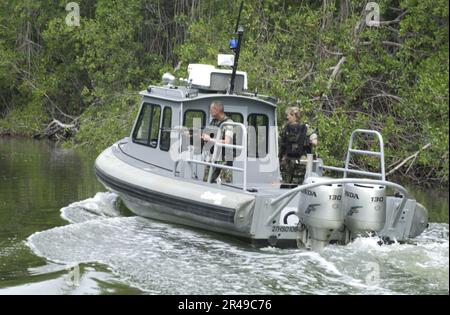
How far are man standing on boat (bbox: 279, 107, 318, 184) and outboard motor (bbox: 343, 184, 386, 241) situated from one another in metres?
1.70

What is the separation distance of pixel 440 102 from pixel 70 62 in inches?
673

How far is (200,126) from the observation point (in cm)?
1048

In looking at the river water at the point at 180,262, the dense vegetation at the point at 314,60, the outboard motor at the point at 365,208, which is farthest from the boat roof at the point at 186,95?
the outboard motor at the point at 365,208

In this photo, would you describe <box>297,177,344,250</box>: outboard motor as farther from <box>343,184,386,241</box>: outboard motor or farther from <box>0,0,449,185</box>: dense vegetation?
<box>0,0,449,185</box>: dense vegetation

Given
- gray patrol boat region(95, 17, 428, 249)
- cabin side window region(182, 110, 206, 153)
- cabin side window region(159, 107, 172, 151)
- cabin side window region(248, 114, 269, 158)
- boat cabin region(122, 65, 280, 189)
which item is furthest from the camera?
cabin side window region(248, 114, 269, 158)

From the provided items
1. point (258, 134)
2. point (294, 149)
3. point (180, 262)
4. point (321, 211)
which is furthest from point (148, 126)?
point (321, 211)

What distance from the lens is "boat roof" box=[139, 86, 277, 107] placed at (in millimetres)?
10359

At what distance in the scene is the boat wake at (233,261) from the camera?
23.7ft

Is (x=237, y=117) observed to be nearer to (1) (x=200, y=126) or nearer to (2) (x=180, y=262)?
(1) (x=200, y=126)

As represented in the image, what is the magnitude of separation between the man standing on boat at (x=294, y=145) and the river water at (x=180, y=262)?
52.3 inches

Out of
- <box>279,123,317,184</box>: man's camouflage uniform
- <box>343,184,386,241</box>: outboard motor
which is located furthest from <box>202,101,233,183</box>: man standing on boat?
<box>343,184,386,241</box>: outboard motor

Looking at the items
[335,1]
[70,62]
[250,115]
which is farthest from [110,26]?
[250,115]
